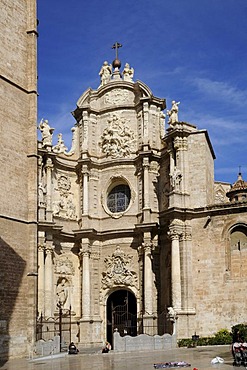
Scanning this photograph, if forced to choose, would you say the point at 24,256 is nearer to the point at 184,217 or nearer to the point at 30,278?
the point at 30,278

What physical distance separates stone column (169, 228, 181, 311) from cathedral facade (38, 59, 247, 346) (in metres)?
0.05

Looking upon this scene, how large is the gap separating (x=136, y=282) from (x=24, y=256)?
451 inches

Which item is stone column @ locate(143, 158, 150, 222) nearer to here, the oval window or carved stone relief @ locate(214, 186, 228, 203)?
the oval window

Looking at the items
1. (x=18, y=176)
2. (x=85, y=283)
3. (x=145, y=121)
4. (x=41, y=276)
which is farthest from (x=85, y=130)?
(x=18, y=176)

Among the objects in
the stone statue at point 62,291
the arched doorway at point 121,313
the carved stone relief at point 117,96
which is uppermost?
the carved stone relief at point 117,96

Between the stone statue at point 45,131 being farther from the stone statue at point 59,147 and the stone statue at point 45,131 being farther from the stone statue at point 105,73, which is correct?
the stone statue at point 105,73

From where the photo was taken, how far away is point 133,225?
33.8 metres

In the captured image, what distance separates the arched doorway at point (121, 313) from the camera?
32969 millimetres

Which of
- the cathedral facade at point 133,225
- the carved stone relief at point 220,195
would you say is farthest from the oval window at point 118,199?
the carved stone relief at point 220,195

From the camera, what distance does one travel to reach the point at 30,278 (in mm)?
22828

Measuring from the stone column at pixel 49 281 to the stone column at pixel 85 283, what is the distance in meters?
1.79

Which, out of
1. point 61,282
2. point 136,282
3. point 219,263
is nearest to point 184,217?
point 219,263

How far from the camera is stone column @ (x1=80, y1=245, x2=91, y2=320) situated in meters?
32.8

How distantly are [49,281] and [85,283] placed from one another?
2105 millimetres
